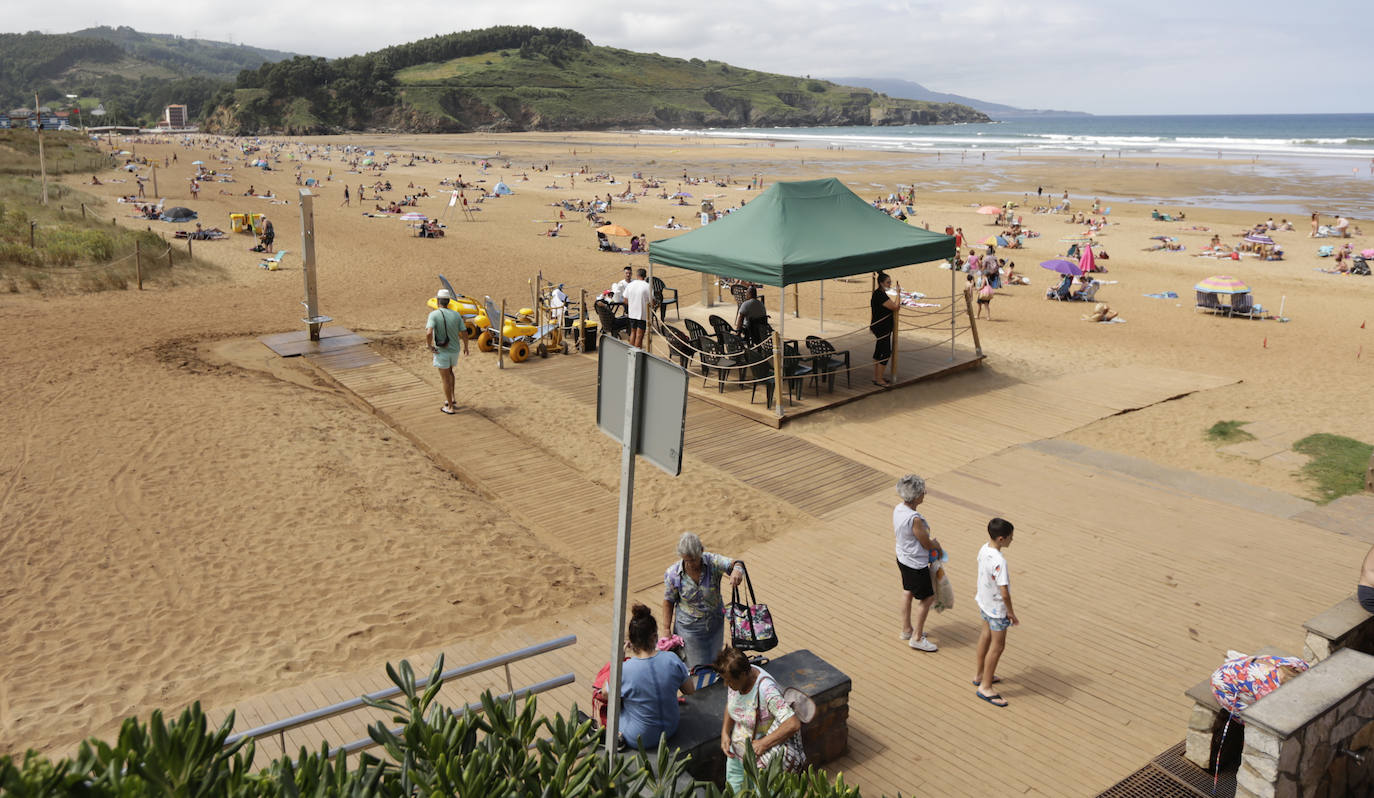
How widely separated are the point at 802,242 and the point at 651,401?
31.8 feet

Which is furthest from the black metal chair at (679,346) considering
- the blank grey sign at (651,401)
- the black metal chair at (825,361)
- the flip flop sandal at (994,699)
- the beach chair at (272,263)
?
the beach chair at (272,263)

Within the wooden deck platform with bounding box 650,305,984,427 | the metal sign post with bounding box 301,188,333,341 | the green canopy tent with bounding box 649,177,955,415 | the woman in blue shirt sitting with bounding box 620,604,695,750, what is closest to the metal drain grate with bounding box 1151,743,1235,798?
the woman in blue shirt sitting with bounding box 620,604,695,750

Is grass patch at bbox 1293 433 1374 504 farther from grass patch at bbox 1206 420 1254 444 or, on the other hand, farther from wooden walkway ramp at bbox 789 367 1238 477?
wooden walkway ramp at bbox 789 367 1238 477

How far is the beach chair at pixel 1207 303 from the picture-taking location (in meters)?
20.3

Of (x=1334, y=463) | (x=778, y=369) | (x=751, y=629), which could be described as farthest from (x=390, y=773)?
(x=1334, y=463)

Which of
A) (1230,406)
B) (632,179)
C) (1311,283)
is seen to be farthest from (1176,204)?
(1230,406)

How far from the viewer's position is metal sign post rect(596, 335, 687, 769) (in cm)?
342

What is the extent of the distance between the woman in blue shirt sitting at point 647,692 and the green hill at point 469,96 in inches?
5775

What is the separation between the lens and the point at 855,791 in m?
3.35

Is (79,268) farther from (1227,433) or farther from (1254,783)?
(1254,783)

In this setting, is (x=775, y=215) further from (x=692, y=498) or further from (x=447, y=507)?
(x=447, y=507)

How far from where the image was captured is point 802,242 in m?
12.8

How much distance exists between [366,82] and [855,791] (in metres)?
162

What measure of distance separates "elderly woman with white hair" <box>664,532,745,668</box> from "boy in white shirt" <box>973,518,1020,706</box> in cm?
167
